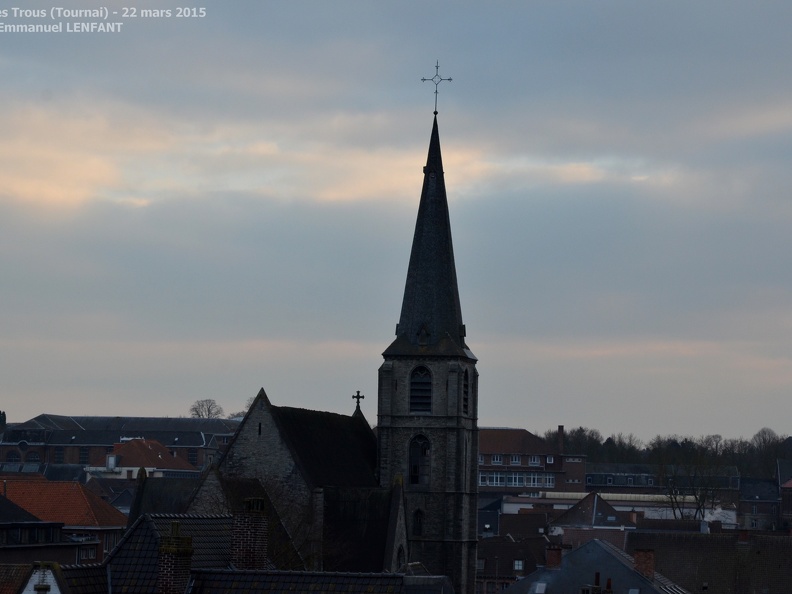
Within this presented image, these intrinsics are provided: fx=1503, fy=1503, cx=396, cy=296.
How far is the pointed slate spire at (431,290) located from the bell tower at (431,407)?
42 millimetres

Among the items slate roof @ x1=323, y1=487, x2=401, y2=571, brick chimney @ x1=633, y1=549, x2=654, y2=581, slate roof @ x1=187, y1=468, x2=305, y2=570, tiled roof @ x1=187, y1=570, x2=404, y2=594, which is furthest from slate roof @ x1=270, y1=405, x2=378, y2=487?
tiled roof @ x1=187, y1=570, x2=404, y2=594

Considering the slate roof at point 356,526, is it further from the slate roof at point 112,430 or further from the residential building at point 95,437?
the slate roof at point 112,430

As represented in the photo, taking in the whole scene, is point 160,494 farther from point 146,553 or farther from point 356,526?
point 146,553

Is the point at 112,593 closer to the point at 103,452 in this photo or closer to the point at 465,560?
the point at 465,560

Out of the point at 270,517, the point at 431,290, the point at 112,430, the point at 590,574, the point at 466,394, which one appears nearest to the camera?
the point at 590,574

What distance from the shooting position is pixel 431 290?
206 ft

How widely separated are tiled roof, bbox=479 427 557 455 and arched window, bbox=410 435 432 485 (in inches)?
3861

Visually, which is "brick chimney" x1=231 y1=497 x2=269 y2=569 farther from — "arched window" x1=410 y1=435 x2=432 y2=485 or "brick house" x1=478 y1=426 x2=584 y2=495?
"brick house" x1=478 y1=426 x2=584 y2=495

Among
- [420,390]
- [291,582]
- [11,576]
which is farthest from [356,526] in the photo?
[291,582]

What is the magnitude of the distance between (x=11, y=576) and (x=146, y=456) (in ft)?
389

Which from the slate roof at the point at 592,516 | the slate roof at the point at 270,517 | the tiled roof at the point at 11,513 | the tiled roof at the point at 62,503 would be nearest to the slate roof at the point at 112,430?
the slate roof at the point at 592,516

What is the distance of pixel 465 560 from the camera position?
61875 millimetres

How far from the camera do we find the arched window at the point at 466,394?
6303cm

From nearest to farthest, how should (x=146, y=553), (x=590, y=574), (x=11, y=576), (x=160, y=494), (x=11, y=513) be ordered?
(x=146, y=553), (x=11, y=576), (x=590, y=574), (x=160, y=494), (x=11, y=513)
